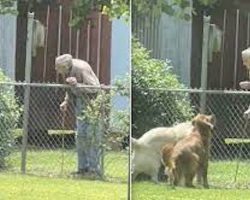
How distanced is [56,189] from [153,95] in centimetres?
88

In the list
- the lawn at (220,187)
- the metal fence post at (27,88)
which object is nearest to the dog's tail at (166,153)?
the lawn at (220,187)

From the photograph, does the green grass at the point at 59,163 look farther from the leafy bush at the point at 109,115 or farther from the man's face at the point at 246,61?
the man's face at the point at 246,61

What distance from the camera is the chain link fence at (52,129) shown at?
4.18 meters

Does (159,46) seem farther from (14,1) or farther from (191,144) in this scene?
(14,1)

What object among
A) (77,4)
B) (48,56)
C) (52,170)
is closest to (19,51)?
(48,56)

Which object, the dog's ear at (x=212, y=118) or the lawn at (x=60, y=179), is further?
the lawn at (x=60, y=179)

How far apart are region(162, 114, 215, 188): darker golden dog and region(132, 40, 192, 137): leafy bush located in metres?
0.10

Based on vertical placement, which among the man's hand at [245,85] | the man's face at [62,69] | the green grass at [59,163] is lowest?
the green grass at [59,163]

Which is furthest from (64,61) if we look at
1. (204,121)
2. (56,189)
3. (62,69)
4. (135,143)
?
(204,121)

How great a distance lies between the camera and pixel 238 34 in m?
→ 3.82

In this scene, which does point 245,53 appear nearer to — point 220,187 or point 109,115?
point 220,187

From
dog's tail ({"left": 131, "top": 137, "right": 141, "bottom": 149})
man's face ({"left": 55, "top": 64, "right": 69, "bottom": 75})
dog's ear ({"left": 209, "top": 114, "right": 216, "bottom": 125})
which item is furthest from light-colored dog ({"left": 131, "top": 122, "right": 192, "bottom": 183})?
man's face ({"left": 55, "top": 64, "right": 69, "bottom": 75})

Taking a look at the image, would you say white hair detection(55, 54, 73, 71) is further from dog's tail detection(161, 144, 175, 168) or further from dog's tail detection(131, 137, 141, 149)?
dog's tail detection(161, 144, 175, 168)

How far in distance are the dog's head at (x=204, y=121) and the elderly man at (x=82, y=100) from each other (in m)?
0.63
